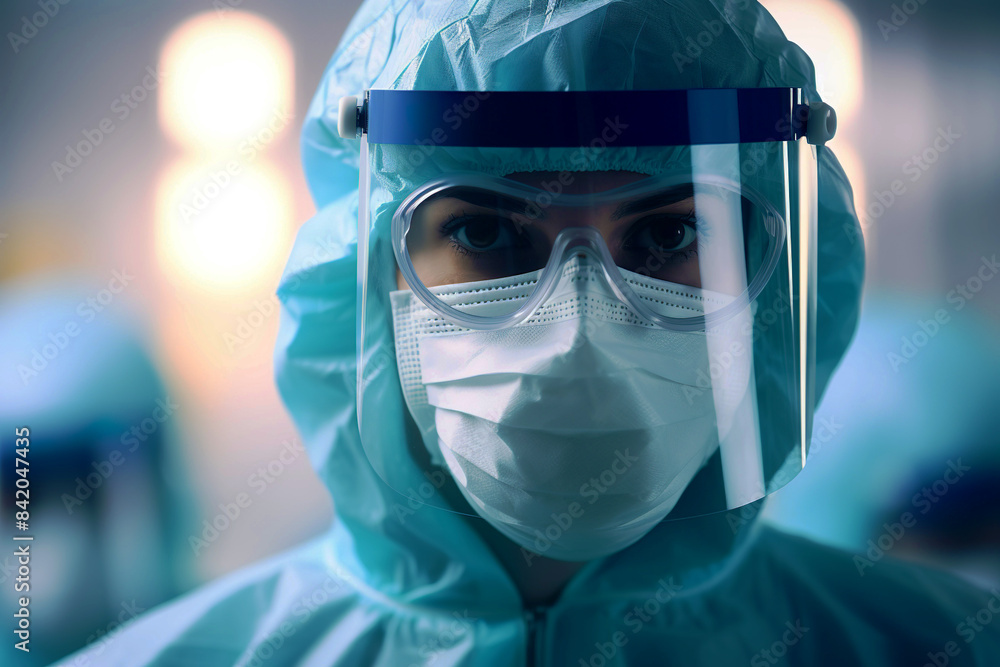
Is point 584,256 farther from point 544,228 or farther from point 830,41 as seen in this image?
Answer: point 830,41

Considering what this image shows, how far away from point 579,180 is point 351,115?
0.34 meters

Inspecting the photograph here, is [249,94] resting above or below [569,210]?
above

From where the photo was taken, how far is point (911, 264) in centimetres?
159

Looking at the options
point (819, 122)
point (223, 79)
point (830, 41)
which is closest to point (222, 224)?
point (223, 79)

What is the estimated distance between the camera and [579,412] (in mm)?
811

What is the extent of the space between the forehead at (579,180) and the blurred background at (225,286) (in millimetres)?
845

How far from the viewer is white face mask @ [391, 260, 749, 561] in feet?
2.68

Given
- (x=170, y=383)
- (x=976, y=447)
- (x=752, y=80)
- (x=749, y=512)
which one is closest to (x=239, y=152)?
(x=170, y=383)

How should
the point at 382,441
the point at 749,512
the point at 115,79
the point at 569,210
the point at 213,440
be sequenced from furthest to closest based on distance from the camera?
1. the point at 213,440
2. the point at 115,79
3. the point at 749,512
4. the point at 382,441
5. the point at 569,210

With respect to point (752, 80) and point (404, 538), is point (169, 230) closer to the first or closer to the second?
point (404, 538)

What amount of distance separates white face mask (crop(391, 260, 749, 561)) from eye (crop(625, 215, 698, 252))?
0.18ft

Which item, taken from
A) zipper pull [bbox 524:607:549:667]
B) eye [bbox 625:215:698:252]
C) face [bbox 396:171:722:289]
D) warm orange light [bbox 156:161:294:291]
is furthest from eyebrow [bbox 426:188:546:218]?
warm orange light [bbox 156:161:294:291]

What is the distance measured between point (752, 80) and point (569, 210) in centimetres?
33

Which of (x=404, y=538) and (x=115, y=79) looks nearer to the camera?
(x=404, y=538)
